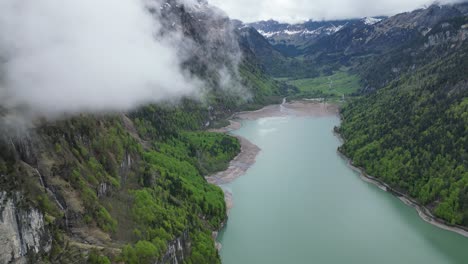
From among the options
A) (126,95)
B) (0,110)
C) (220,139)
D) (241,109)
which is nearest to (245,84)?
(241,109)

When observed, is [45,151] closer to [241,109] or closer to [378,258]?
[378,258]

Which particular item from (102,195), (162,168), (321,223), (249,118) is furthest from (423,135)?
(249,118)

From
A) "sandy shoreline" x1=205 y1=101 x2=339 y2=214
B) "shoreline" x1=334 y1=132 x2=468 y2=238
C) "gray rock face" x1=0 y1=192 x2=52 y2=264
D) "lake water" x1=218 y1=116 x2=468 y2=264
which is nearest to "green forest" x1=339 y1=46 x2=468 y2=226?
"shoreline" x1=334 y1=132 x2=468 y2=238

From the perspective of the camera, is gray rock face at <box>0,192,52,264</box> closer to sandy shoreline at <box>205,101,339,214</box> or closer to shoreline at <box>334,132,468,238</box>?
sandy shoreline at <box>205,101,339,214</box>

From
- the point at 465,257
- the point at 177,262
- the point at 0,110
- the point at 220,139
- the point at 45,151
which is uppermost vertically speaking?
the point at 0,110

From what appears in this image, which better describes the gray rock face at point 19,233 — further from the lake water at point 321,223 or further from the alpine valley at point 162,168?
the lake water at point 321,223

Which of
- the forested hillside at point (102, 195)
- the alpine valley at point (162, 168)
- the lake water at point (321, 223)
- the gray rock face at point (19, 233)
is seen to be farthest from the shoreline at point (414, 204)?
the gray rock face at point (19, 233)
